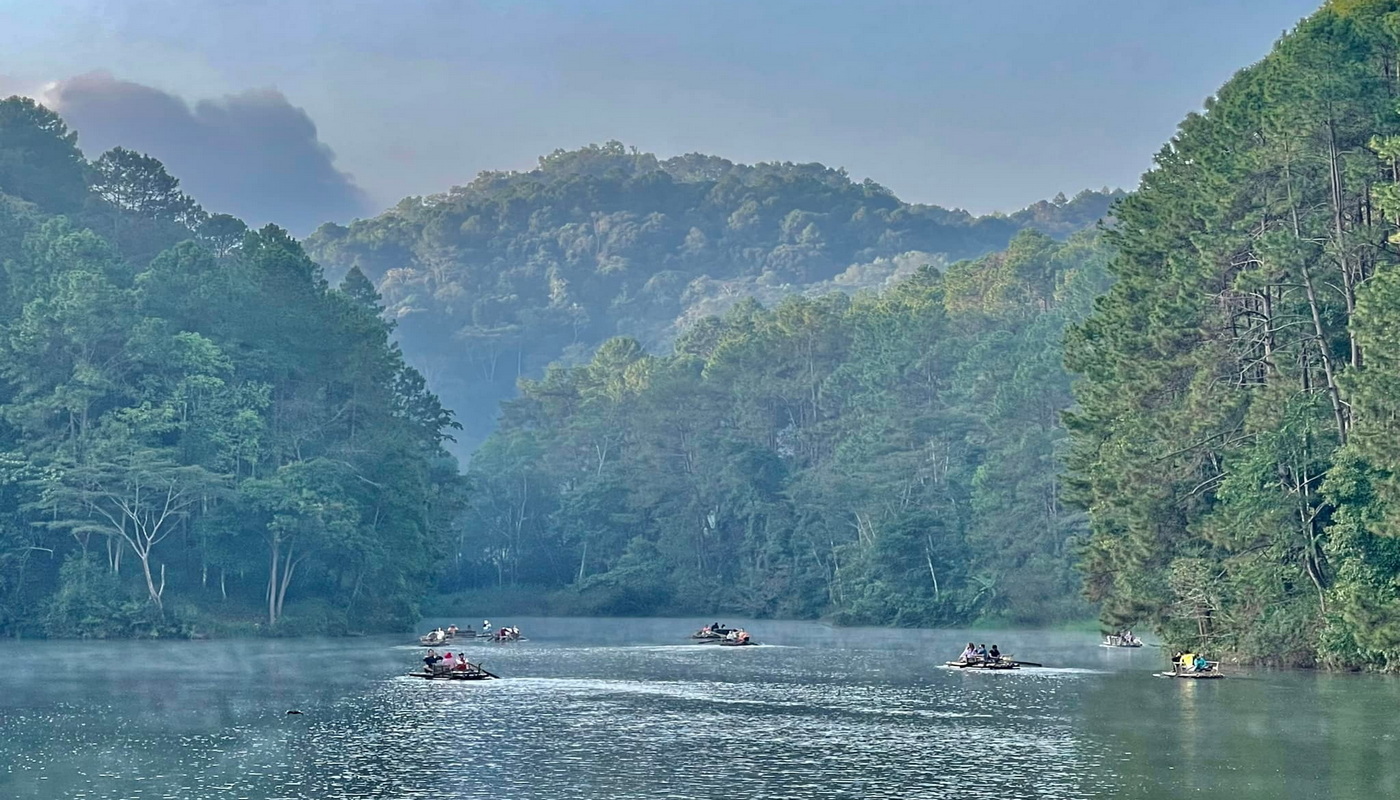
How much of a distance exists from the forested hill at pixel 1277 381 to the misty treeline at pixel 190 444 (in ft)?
168

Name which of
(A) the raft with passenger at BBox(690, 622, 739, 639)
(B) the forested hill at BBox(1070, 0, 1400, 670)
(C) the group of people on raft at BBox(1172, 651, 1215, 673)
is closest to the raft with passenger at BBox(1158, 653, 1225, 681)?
(C) the group of people on raft at BBox(1172, 651, 1215, 673)

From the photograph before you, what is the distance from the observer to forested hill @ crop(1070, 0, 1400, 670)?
2432 inches

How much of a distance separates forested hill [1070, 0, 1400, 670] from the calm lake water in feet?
12.0

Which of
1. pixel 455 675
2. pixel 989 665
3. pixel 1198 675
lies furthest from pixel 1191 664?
pixel 455 675

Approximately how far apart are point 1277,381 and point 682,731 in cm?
3378

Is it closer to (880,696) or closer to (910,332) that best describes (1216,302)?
(880,696)

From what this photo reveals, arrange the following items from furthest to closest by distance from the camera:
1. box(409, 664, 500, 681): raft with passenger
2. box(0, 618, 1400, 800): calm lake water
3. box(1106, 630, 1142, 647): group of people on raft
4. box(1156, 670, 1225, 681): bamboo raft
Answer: box(1106, 630, 1142, 647): group of people on raft < box(409, 664, 500, 681): raft with passenger < box(1156, 670, 1225, 681): bamboo raft < box(0, 618, 1400, 800): calm lake water

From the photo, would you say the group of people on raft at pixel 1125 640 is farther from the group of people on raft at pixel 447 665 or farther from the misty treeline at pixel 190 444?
the misty treeline at pixel 190 444

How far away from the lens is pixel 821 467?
140625 mm

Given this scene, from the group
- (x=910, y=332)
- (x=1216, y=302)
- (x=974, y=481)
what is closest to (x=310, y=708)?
(x=1216, y=302)

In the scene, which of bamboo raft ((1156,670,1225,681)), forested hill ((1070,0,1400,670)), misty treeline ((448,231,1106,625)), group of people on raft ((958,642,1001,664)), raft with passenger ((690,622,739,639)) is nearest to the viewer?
forested hill ((1070,0,1400,670))

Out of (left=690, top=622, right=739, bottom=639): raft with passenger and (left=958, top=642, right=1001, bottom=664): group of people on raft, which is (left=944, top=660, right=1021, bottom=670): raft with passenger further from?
(left=690, top=622, right=739, bottom=639): raft with passenger

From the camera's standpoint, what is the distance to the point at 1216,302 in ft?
241

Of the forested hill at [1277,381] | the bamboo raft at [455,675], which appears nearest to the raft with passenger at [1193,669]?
the forested hill at [1277,381]
